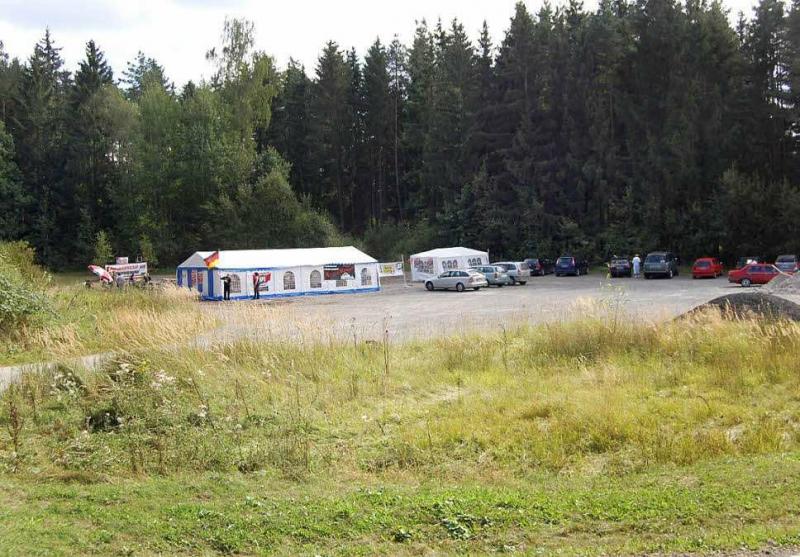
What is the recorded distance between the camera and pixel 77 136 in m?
65.3

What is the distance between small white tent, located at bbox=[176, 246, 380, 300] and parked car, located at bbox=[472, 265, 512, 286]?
22.5 ft

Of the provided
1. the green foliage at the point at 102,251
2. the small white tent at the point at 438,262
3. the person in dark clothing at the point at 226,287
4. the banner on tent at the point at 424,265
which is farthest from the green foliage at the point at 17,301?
the green foliage at the point at 102,251


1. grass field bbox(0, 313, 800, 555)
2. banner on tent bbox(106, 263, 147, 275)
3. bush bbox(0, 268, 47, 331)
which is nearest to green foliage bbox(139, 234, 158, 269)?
banner on tent bbox(106, 263, 147, 275)

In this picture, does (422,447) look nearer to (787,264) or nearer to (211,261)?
(211,261)

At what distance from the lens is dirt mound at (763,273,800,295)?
582 inches

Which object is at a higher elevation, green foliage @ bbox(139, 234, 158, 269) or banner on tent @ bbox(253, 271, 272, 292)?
green foliage @ bbox(139, 234, 158, 269)

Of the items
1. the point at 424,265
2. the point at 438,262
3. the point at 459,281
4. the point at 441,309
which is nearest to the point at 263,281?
the point at 459,281

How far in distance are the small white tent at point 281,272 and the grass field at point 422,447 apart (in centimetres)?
2512

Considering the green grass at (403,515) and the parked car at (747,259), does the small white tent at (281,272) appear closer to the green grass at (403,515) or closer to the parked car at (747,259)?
the parked car at (747,259)

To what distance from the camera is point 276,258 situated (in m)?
38.6

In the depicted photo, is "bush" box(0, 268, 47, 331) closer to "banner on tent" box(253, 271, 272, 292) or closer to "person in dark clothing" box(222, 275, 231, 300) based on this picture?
"person in dark clothing" box(222, 275, 231, 300)

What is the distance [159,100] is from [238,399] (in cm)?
5904

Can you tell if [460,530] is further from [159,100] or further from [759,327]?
[159,100]

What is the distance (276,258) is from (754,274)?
2601 cm
